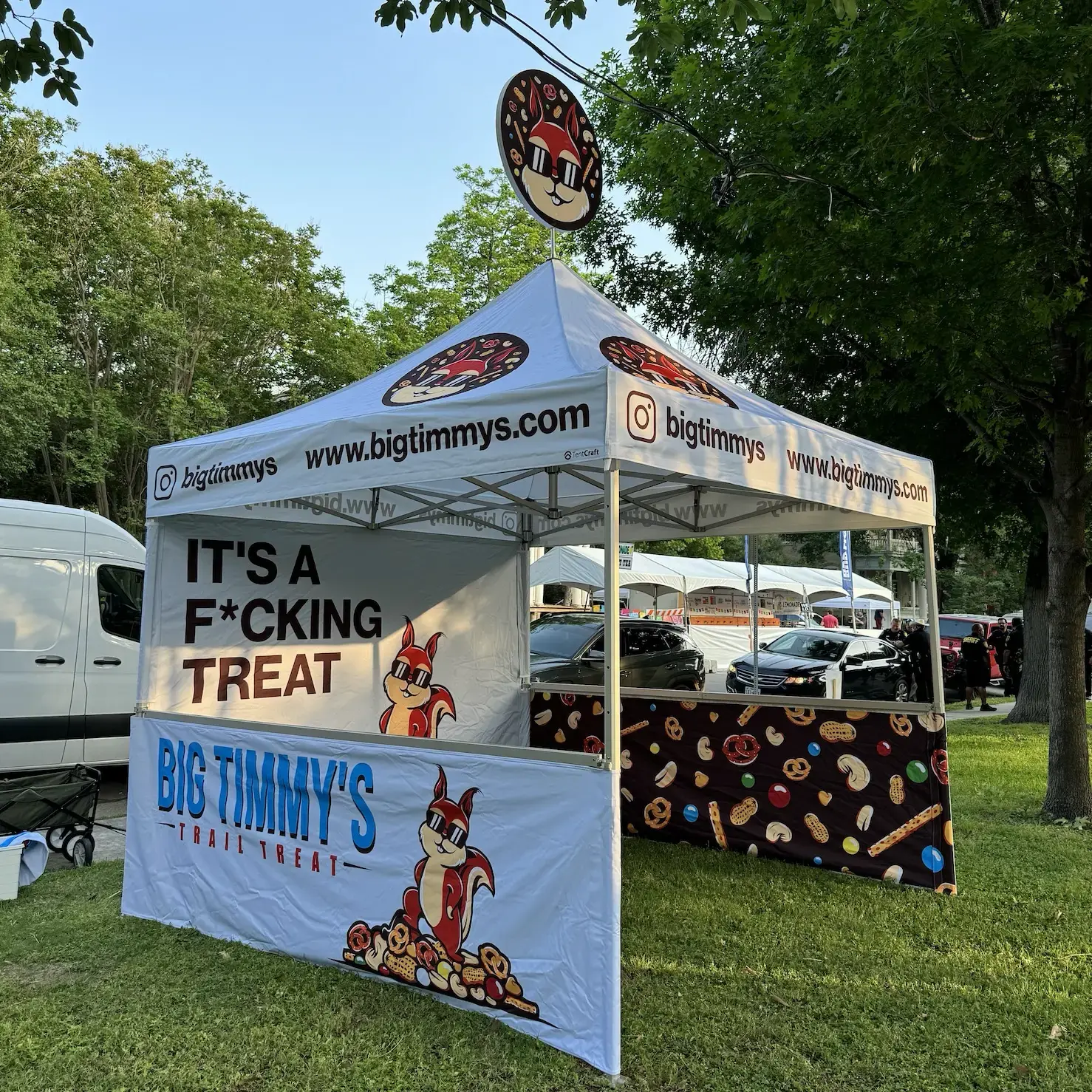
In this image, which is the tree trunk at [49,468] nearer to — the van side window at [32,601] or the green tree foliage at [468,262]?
the green tree foliage at [468,262]

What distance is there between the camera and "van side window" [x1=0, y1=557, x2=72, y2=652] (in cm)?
717

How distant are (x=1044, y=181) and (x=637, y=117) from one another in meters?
3.56

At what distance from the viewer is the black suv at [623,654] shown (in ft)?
40.8

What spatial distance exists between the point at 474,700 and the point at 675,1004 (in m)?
3.50

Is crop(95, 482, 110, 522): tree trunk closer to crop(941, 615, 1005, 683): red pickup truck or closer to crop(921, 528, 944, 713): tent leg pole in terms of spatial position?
crop(941, 615, 1005, 683): red pickup truck

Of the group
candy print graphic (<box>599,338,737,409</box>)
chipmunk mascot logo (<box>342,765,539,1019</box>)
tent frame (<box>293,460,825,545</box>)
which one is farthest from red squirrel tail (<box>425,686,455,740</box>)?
candy print graphic (<box>599,338,737,409</box>)

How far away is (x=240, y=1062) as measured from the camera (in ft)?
10.5

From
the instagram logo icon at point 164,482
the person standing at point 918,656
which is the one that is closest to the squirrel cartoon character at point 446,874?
the instagram logo icon at point 164,482

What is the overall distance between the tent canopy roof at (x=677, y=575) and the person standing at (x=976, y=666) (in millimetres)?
4073

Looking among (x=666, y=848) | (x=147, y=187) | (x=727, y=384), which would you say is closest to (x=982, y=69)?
(x=727, y=384)

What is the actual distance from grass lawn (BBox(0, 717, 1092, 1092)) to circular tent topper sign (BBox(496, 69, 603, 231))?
3.91 m

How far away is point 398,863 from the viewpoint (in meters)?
3.79

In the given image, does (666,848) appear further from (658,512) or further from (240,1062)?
(240,1062)

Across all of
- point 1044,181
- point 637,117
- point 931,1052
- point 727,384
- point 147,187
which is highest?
point 147,187
